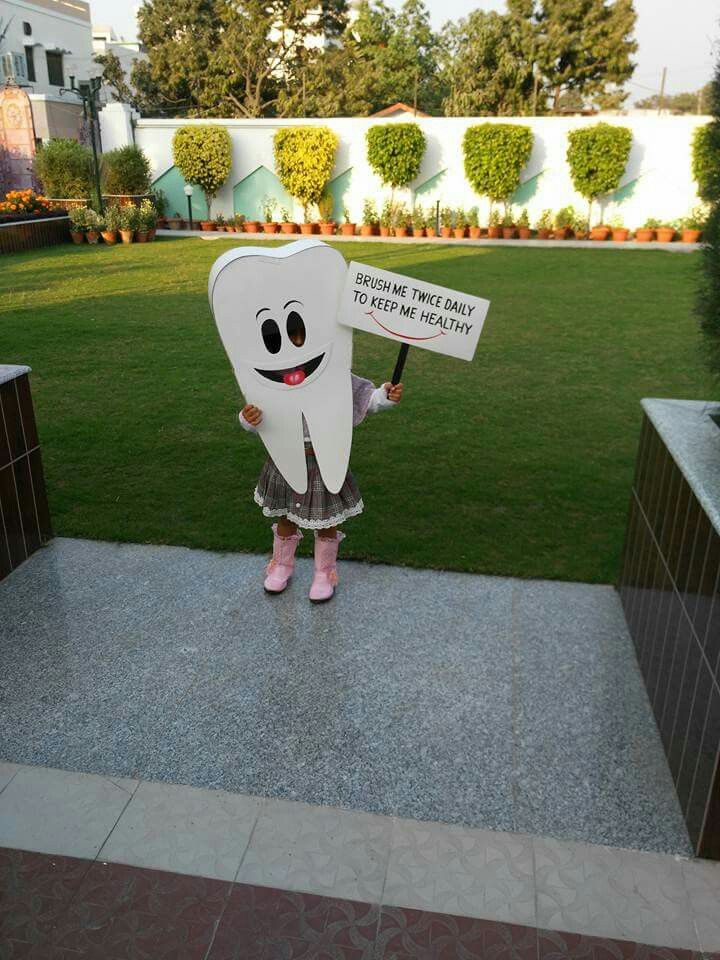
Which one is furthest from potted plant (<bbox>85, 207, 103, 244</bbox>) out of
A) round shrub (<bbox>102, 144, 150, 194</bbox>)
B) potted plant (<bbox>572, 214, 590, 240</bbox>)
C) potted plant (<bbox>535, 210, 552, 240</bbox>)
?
potted plant (<bbox>572, 214, 590, 240</bbox>)

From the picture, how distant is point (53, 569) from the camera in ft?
13.9

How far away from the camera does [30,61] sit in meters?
33.7

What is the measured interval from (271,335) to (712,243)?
1745 millimetres

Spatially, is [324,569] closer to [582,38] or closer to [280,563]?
[280,563]

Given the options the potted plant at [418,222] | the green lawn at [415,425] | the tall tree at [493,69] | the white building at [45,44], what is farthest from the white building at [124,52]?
the green lawn at [415,425]

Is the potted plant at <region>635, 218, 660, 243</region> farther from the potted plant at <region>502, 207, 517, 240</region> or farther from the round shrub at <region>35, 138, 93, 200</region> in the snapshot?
the round shrub at <region>35, 138, 93, 200</region>

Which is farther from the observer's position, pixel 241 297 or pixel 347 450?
pixel 347 450

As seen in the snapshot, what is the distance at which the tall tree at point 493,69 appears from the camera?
3080 cm

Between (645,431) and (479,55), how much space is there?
3172cm

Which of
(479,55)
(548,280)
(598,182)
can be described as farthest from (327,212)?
(479,55)

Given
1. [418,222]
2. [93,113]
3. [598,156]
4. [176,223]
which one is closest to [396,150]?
[418,222]

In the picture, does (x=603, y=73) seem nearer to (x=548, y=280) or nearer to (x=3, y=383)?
(x=548, y=280)

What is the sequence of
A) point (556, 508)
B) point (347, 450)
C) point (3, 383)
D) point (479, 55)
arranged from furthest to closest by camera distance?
1. point (479, 55)
2. point (556, 508)
3. point (3, 383)
4. point (347, 450)

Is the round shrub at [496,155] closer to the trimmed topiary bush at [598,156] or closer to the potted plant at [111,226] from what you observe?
the trimmed topiary bush at [598,156]
